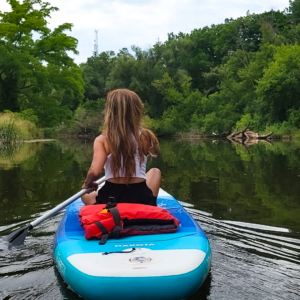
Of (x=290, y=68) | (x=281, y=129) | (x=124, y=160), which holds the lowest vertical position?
(x=281, y=129)

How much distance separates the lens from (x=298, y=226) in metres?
4.20

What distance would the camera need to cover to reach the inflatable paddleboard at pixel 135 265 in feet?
7.52

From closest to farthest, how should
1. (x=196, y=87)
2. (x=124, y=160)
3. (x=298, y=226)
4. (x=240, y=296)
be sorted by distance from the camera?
(x=240, y=296) < (x=124, y=160) < (x=298, y=226) < (x=196, y=87)

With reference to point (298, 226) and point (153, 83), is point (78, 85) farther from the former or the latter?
point (298, 226)

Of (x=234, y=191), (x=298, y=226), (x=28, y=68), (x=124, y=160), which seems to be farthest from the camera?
(x=28, y=68)

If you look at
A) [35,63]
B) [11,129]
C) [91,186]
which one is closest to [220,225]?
[91,186]

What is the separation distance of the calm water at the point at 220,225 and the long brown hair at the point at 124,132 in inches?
35.7

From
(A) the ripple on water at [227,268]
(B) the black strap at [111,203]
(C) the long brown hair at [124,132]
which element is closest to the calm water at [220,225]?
(A) the ripple on water at [227,268]

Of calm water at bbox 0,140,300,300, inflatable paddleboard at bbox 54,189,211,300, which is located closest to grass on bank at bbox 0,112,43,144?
calm water at bbox 0,140,300,300

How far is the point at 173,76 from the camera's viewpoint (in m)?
40.6

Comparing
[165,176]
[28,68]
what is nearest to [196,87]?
[28,68]

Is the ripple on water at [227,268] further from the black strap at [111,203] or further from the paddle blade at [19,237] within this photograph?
the black strap at [111,203]

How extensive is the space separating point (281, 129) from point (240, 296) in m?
25.6

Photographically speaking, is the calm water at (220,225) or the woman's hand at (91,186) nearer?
the calm water at (220,225)
